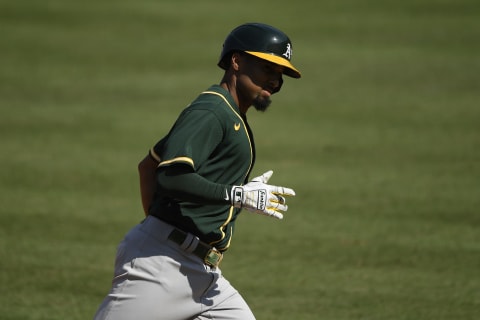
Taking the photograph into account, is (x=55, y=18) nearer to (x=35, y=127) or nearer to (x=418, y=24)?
(x=35, y=127)

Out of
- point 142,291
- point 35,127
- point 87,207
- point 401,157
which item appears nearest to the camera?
point 142,291

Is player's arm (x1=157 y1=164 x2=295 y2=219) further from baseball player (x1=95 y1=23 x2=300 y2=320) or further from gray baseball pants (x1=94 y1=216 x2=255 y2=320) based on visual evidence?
gray baseball pants (x1=94 y1=216 x2=255 y2=320)

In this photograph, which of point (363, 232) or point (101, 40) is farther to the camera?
point (101, 40)

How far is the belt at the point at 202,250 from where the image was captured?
193 inches

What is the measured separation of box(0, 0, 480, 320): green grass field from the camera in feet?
27.4

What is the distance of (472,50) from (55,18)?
9592 mm

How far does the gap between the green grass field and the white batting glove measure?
9.47 feet

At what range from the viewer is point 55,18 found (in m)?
19.9

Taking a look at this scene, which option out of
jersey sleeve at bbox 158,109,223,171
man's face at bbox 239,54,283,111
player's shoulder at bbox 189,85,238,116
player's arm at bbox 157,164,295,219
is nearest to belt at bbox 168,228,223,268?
player's arm at bbox 157,164,295,219

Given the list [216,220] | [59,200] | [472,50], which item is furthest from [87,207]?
[472,50]

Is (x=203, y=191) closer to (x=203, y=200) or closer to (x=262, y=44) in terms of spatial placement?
(x=203, y=200)

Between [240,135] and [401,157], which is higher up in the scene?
[240,135]

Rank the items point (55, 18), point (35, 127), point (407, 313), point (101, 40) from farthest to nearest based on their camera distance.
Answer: point (55, 18), point (101, 40), point (35, 127), point (407, 313)

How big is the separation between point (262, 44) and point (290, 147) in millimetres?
8287
